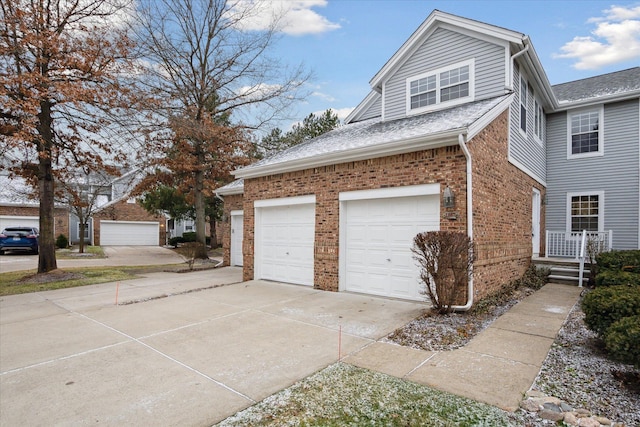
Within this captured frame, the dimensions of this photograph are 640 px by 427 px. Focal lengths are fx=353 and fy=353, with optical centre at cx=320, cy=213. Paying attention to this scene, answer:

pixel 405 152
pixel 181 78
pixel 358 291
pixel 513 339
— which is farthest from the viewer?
pixel 181 78

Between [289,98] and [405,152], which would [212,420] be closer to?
[405,152]

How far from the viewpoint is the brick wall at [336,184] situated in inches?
272

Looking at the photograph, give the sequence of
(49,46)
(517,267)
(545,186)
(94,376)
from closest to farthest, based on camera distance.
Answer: (94,376)
(517,267)
(49,46)
(545,186)

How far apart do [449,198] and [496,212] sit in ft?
6.78

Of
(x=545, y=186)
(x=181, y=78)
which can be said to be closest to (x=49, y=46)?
(x=181, y=78)

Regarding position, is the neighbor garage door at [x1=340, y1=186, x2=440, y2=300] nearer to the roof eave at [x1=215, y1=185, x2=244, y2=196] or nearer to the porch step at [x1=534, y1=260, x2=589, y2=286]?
the porch step at [x1=534, y1=260, x2=589, y2=286]

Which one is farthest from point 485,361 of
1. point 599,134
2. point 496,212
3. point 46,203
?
point 46,203

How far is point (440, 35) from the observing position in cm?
1062

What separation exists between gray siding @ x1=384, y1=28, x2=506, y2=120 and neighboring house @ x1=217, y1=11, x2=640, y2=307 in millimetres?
33

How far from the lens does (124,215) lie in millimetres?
29703

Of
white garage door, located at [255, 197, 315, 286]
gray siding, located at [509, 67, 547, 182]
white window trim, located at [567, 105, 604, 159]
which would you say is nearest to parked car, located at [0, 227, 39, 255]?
white garage door, located at [255, 197, 315, 286]

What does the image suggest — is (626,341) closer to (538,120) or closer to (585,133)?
(538,120)

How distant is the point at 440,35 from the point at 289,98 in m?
10.3

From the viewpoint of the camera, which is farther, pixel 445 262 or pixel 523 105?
pixel 523 105
